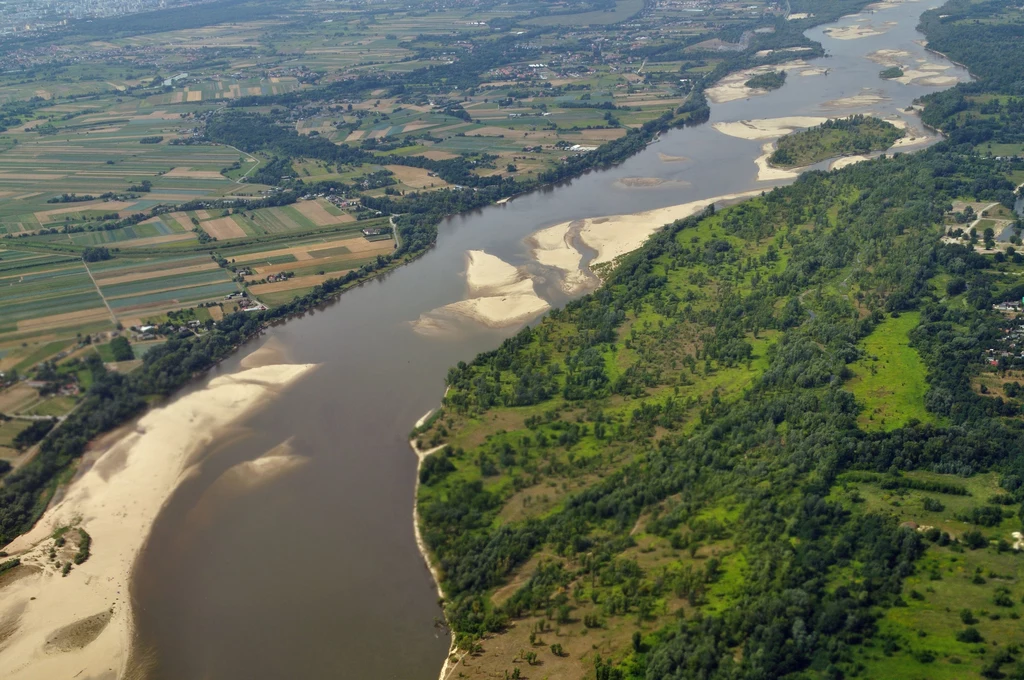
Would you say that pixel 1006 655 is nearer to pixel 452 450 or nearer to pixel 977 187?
pixel 452 450

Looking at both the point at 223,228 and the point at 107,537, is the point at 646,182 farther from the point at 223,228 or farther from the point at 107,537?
the point at 107,537

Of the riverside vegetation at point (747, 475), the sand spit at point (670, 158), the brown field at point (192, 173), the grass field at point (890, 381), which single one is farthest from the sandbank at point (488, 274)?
the brown field at point (192, 173)

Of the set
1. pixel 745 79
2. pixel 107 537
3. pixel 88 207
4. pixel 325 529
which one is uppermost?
pixel 88 207

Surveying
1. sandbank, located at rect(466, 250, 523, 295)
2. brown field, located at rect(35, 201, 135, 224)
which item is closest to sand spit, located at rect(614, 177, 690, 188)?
sandbank, located at rect(466, 250, 523, 295)

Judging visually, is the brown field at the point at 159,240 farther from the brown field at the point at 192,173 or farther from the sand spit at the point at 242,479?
the sand spit at the point at 242,479

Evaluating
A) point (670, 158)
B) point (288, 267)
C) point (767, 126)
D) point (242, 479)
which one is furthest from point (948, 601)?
point (767, 126)

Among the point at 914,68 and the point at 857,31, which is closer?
the point at 914,68

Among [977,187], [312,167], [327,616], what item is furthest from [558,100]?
[327,616]

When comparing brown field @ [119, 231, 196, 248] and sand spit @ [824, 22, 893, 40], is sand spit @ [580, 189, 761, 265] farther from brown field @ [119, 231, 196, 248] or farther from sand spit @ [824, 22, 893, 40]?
sand spit @ [824, 22, 893, 40]
